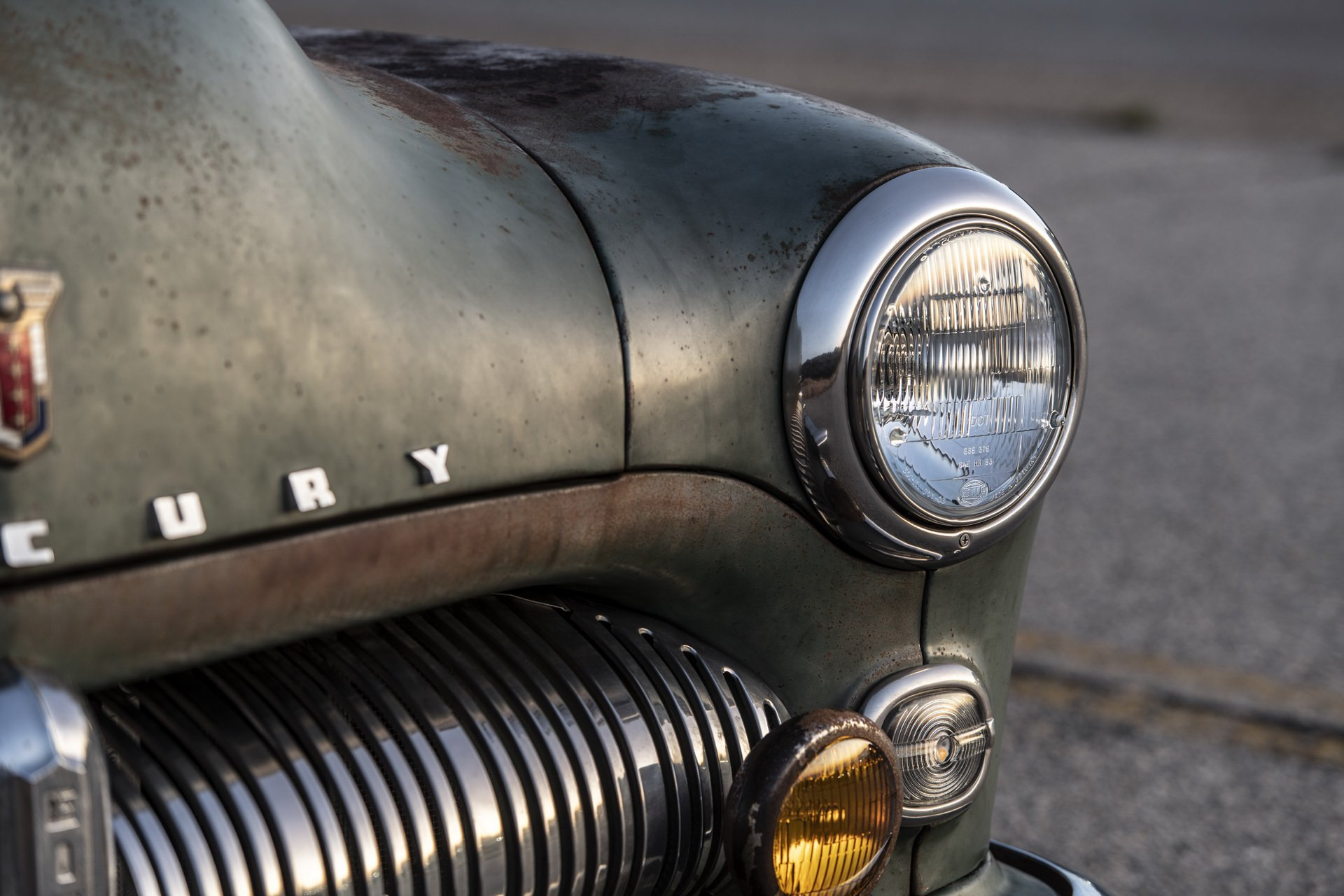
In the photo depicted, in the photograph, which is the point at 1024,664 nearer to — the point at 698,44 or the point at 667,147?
the point at 667,147

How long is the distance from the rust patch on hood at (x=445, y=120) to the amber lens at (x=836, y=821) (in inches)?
23.7

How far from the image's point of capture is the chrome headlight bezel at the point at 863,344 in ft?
4.14

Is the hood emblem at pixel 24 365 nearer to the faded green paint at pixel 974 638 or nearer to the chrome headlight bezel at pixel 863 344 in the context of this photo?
the chrome headlight bezel at pixel 863 344

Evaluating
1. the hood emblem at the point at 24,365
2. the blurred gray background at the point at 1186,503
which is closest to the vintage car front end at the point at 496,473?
the hood emblem at the point at 24,365

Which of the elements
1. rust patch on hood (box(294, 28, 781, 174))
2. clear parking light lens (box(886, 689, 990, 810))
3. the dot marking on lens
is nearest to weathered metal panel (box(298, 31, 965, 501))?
rust patch on hood (box(294, 28, 781, 174))

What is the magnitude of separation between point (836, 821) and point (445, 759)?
37 centimetres

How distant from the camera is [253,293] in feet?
3.22

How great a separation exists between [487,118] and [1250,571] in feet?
9.41

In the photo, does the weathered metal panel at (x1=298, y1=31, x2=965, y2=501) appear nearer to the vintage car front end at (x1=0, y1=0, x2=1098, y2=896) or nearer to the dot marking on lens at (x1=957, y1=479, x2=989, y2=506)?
the vintage car front end at (x1=0, y1=0, x2=1098, y2=896)

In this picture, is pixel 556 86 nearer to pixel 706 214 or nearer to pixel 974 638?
pixel 706 214

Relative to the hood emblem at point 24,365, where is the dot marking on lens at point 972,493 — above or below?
below

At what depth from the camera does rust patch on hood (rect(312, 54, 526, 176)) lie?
125 centimetres

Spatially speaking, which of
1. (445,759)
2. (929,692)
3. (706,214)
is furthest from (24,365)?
(929,692)

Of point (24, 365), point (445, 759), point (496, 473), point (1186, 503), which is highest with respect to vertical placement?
point (24, 365)
